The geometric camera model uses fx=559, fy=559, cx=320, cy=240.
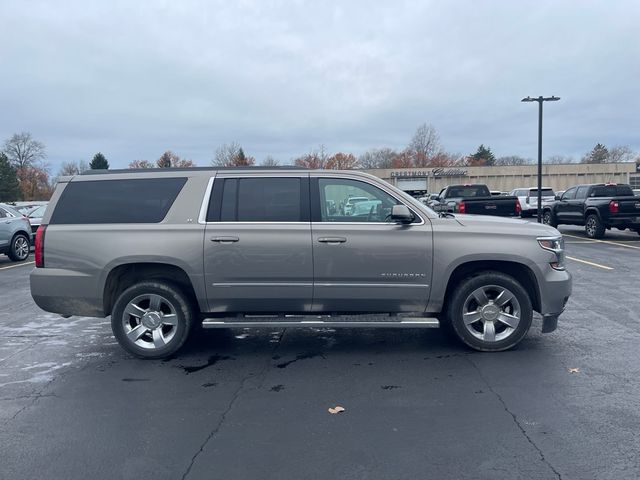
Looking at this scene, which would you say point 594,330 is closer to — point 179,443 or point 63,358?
point 179,443

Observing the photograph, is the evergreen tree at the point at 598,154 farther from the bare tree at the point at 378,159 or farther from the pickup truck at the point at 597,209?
the pickup truck at the point at 597,209

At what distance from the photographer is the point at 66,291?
229 inches

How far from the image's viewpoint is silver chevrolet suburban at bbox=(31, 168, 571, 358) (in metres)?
5.71

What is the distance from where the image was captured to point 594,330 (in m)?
6.77

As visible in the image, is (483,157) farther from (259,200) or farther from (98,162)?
(259,200)

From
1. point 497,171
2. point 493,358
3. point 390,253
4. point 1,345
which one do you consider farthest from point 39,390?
point 497,171

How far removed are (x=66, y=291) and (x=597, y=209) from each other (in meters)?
16.5

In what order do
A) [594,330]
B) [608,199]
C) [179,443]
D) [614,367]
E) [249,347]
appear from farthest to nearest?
[608,199], [594,330], [249,347], [614,367], [179,443]

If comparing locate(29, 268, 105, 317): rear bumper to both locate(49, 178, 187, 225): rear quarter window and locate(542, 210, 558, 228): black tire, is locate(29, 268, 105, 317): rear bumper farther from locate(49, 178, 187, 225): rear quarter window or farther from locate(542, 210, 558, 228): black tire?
locate(542, 210, 558, 228): black tire

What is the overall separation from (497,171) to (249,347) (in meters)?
68.6

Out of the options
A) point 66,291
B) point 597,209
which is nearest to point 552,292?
point 66,291

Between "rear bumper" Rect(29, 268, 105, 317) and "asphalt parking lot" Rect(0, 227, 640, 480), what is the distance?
0.57 metres

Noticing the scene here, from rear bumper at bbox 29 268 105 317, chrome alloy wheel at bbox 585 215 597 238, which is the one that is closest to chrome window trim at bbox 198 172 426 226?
rear bumper at bbox 29 268 105 317

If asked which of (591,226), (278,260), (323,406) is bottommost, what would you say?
(323,406)
